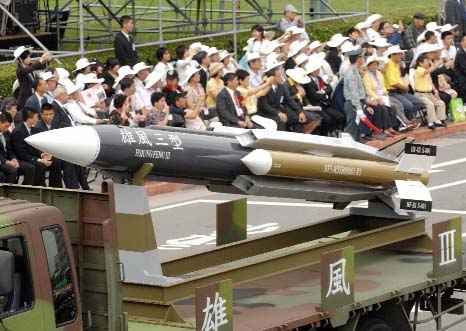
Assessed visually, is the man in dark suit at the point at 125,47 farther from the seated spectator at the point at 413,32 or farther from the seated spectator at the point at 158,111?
the seated spectator at the point at 413,32

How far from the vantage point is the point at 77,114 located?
24.2 m

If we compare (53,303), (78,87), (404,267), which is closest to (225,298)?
(53,303)

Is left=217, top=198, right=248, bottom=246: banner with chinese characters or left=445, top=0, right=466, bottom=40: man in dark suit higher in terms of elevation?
left=445, top=0, right=466, bottom=40: man in dark suit

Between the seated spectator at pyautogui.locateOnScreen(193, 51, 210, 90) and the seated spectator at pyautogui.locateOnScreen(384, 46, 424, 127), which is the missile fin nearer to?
the seated spectator at pyautogui.locateOnScreen(193, 51, 210, 90)

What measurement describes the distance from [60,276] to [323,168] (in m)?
4.82

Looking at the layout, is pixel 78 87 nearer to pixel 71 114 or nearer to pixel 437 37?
pixel 71 114

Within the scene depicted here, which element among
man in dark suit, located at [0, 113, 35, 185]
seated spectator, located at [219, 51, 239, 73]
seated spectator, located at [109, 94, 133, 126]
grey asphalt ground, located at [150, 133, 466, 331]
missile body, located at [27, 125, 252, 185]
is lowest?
grey asphalt ground, located at [150, 133, 466, 331]

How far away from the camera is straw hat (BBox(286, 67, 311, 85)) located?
2827 centimetres

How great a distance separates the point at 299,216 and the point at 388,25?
10.9 meters

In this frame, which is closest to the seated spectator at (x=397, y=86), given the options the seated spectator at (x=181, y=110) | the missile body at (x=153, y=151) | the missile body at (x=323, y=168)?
the seated spectator at (x=181, y=110)

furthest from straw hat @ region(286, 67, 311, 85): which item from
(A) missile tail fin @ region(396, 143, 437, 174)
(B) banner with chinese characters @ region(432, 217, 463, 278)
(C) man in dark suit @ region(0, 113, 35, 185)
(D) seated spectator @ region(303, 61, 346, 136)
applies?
(B) banner with chinese characters @ region(432, 217, 463, 278)

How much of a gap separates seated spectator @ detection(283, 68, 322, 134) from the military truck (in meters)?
10.8

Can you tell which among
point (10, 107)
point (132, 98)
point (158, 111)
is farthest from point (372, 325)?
point (132, 98)

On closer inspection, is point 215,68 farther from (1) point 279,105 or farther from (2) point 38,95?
(2) point 38,95
